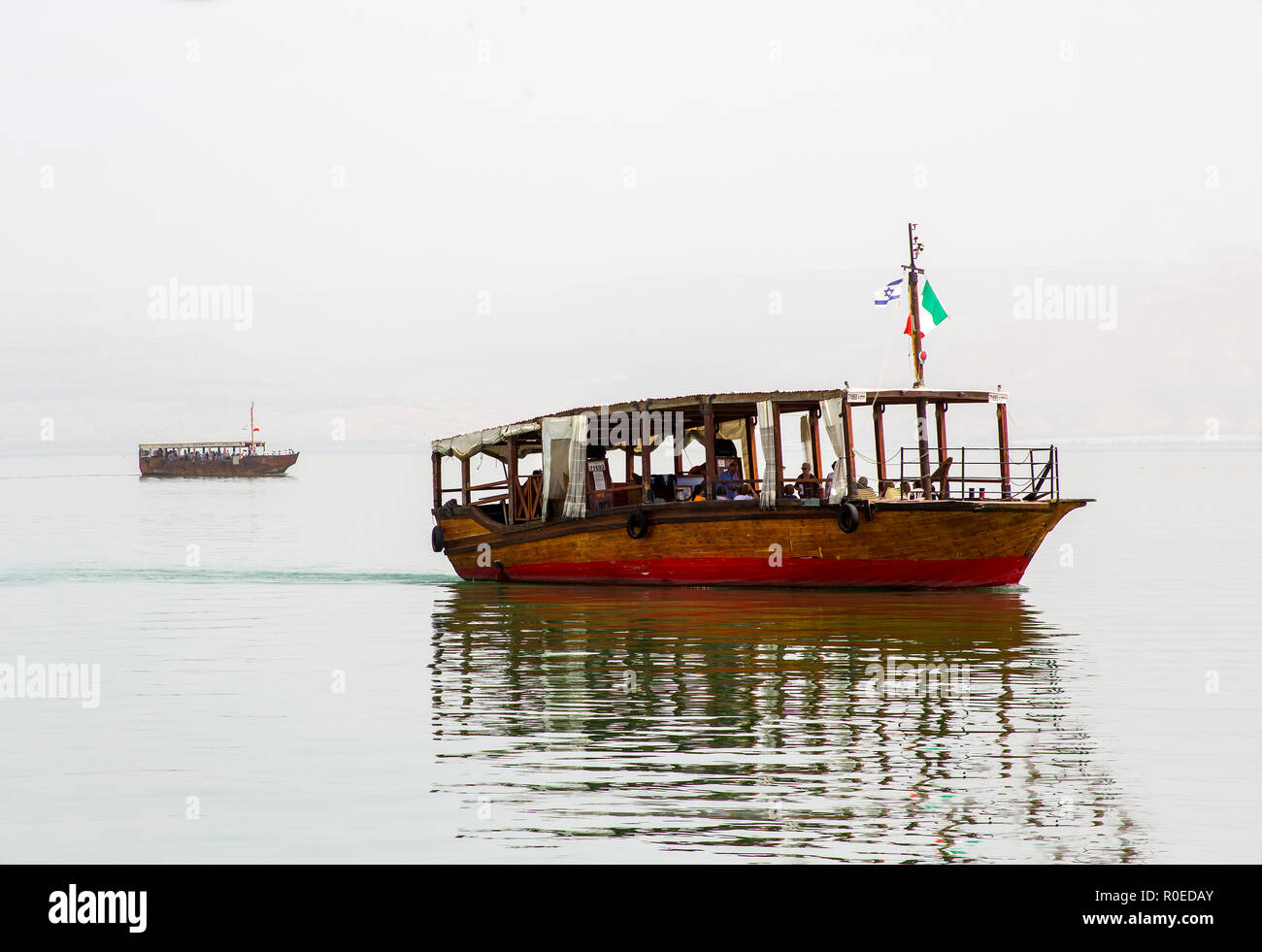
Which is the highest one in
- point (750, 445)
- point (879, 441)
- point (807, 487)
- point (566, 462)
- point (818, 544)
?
point (750, 445)

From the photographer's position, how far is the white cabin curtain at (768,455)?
80.8 ft

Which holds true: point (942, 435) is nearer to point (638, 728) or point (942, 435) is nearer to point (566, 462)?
point (566, 462)

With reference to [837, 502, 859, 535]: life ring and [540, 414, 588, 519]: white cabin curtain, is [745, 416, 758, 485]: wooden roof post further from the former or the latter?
[837, 502, 859, 535]: life ring

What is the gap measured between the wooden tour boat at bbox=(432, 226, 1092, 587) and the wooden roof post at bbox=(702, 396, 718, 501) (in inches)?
1.1

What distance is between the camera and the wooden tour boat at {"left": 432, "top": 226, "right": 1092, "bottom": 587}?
24344 mm

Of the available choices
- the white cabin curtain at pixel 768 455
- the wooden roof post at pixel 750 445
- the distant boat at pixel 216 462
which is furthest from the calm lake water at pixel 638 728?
the distant boat at pixel 216 462

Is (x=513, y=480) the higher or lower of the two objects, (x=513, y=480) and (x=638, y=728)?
the higher

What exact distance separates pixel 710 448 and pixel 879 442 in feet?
10.8

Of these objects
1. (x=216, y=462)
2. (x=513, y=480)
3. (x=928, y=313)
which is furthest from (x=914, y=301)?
(x=216, y=462)

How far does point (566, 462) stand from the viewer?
2848cm

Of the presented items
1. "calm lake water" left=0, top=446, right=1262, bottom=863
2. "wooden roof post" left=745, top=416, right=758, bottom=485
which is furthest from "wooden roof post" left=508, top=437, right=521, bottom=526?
"wooden roof post" left=745, top=416, right=758, bottom=485

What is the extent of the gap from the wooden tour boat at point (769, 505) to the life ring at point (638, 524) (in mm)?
24

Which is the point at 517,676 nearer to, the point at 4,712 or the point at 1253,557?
the point at 4,712

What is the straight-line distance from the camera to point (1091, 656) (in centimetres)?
1897
